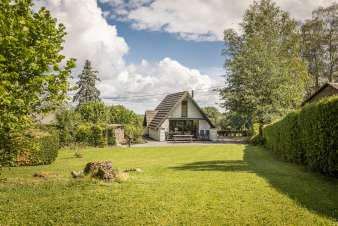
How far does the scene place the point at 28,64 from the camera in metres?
5.77

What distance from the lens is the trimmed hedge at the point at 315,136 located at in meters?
10.2

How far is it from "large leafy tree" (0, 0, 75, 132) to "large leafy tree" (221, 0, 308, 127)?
32.1 meters

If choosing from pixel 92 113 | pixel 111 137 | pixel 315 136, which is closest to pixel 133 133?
pixel 111 137

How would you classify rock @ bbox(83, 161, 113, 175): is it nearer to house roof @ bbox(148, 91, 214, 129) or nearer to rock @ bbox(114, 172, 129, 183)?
rock @ bbox(114, 172, 129, 183)

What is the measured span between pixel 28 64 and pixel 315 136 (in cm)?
1071

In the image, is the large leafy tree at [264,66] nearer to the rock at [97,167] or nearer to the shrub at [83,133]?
the shrub at [83,133]

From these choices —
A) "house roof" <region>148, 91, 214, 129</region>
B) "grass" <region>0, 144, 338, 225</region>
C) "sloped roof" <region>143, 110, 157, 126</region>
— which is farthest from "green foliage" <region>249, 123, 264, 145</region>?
"grass" <region>0, 144, 338, 225</region>

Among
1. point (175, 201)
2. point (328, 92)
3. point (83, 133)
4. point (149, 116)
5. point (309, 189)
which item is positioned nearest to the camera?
point (175, 201)

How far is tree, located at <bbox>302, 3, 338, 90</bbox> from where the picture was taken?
42628mm

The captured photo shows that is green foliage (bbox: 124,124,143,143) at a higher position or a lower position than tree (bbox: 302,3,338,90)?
lower

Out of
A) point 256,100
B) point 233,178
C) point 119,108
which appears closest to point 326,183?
→ point 233,178

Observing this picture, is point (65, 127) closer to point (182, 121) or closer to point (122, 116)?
point (122, 116)

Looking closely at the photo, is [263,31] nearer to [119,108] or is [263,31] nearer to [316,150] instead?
[119,108]

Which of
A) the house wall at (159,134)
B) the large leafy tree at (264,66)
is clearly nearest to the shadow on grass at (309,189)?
the large leafy tree at (264,66)
